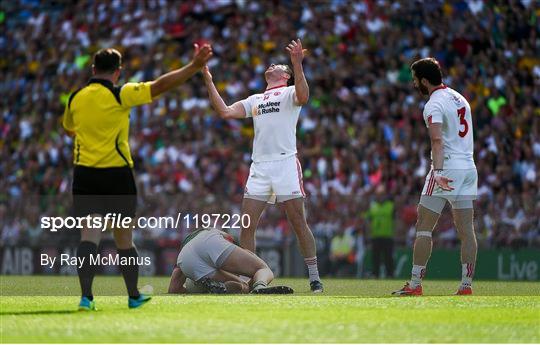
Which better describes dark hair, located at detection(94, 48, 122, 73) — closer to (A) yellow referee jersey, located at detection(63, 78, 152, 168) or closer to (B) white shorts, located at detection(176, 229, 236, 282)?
(A) yellow referee jersey, located at detection(63, 78, 152, 168)

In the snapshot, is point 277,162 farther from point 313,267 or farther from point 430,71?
point 430,71

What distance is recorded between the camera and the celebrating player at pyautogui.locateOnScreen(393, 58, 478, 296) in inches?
489

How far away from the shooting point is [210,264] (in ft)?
42.2

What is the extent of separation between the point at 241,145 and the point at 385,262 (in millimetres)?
4905

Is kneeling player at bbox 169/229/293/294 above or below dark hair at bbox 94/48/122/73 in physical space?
below

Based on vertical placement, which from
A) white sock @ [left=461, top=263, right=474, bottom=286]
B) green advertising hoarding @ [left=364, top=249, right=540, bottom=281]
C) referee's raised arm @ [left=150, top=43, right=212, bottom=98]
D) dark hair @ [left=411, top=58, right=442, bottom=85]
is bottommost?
green advertising hoarding @ [left=364, top=249, right=540, bottom=281]

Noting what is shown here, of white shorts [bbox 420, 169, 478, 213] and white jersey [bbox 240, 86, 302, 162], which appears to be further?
white jersey [bbox 240, 86, 302, 162]

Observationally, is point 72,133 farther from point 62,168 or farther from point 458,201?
point 62,168

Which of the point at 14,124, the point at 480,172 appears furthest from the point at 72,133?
the point at 14,124

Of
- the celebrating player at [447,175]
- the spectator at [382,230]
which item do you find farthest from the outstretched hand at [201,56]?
the spectator at [382,230]

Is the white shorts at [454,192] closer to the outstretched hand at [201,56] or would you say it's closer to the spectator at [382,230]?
the outstretched hand at [201,56]

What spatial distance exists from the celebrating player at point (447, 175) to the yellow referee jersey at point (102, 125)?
3602mm

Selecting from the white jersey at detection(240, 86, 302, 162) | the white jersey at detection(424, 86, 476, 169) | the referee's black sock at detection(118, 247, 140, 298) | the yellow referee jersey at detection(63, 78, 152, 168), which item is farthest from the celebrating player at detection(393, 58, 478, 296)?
the yellow referee jersey at detection(63, 78, 152, 168)

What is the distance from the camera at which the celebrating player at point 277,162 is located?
13.3m
